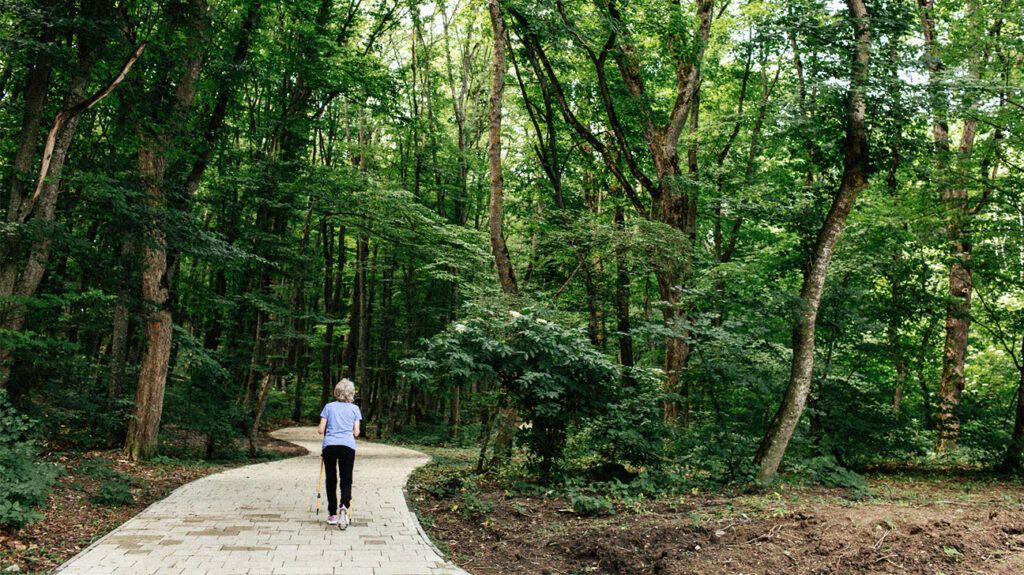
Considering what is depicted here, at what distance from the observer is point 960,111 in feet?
34.2

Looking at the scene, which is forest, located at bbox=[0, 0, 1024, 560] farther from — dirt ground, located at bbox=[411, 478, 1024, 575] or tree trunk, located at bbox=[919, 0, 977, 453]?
dirt ground, located at bbox=[411, 478, 1024, 575]

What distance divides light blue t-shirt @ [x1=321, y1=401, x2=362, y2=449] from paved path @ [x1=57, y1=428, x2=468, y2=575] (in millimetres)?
985

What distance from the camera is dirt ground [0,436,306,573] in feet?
18.3

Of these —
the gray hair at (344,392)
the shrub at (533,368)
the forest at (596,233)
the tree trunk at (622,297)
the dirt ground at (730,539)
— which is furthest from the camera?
the tree trunk at (622,297)

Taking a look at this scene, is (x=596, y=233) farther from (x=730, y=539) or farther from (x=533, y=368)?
(x=730, y=539)

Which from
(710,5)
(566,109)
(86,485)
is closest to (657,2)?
(710,5)

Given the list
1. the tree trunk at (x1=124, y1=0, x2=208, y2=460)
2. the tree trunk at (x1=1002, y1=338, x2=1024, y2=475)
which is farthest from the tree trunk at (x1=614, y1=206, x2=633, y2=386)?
the tree trunk at (x1=124, y1=0, x2=208, y2=460)

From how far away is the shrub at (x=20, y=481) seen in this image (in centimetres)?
594

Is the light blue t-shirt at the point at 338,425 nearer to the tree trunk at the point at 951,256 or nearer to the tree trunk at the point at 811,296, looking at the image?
the tree trunk at the point at 811,296

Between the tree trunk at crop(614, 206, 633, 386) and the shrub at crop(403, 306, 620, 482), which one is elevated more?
the tree trunk at crop(614, 206, 633, 386)

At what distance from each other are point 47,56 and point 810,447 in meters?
14.3

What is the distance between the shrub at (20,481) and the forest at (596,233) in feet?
0.13

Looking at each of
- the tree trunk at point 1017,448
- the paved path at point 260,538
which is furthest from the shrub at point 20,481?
the tree trunk at point 1017,448

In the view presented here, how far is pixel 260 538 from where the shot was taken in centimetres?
659
